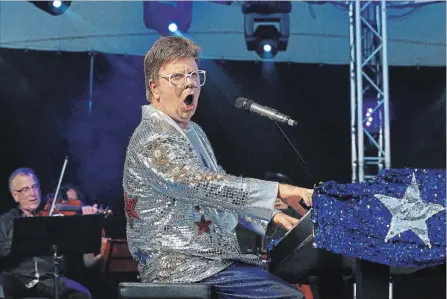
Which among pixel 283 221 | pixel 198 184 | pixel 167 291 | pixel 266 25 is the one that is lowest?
pixel 167 291

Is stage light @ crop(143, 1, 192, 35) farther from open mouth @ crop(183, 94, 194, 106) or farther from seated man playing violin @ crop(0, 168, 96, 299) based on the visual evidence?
open mouth @ crop(183, 94, 194, 106)

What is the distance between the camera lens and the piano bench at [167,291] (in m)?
2.95

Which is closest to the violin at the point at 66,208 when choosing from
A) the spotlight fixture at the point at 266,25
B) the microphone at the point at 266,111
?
the spotlight fixture at the point at 266,25

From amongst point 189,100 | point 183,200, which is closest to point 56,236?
point 189,100

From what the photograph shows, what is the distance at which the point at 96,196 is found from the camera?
9531 mm

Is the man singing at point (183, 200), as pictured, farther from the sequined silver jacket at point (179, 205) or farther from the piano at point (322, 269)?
the piano at point (322, 269)

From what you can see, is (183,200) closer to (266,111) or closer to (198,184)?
(198,184)

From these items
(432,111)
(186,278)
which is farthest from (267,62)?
(186,278)

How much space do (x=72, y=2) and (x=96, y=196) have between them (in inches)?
97.5

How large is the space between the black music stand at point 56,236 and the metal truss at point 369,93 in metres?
2.69

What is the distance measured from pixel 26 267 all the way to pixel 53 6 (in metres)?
2.96

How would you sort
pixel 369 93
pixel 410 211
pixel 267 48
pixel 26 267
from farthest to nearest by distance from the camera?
pixel 267 48, pixel 369 93, pixel 26 267, pixel 410 211

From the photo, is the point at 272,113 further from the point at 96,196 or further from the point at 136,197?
the point at 96,196

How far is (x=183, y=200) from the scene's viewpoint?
2.96 meters
